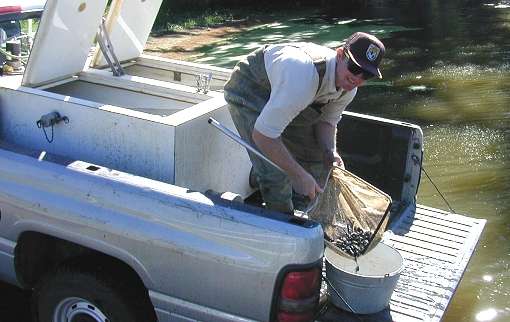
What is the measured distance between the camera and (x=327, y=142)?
166 inches

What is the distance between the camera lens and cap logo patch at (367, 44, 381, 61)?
11.4 ft

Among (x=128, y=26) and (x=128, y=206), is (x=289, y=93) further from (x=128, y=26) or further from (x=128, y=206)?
(x=128, y=26)

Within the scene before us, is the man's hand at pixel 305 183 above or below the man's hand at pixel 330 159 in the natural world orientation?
above

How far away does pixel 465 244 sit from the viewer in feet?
14.3

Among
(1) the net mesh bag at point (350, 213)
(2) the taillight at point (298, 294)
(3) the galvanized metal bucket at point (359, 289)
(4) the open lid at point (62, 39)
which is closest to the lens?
(2) the taillight at point (298, 294)

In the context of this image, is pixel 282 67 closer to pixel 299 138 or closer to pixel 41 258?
pixel 299 138

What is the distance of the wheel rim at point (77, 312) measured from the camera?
3.53 metres

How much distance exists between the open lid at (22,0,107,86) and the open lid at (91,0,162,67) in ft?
1.07

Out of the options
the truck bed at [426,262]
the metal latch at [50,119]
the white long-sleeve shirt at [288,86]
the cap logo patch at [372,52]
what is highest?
the cap logo patch at [372,52]

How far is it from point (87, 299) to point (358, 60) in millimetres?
1852

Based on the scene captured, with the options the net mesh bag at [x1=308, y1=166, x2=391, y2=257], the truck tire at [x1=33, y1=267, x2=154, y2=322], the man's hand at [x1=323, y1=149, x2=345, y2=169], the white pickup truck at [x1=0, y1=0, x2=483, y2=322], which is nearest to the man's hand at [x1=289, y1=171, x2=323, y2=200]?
the net mesh bag at [x1=308, y1=166, x2=391, y2=257]

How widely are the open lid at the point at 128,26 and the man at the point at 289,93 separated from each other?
127 centimetres

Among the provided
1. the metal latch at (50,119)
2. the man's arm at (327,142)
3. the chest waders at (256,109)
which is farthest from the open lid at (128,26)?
the man's arm at (327,142)

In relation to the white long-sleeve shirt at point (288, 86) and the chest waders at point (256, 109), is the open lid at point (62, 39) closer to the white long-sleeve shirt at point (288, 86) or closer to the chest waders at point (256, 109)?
the chest waders at point (256, 109)
